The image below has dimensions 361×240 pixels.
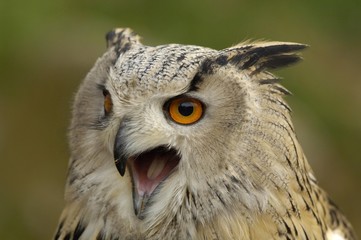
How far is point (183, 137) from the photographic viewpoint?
1.89m

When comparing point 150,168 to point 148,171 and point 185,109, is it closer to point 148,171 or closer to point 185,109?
point 148,171

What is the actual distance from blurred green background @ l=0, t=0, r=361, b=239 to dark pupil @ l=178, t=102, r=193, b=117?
6.57ft

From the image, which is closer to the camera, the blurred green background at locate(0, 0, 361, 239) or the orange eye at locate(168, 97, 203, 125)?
the orange eye at locate(168, 97, 203, 125)

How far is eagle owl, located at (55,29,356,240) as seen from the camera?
1.89 metres

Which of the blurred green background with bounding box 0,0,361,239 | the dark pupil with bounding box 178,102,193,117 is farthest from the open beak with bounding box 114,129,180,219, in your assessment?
the blurred green background with bounding box 0,0,361,239

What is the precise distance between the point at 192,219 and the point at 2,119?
2.33m

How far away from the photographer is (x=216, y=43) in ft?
15.4

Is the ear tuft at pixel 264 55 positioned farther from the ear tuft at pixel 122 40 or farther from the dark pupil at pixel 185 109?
the ear tuft at pixel 122 40

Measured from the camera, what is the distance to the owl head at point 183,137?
189 centimetres

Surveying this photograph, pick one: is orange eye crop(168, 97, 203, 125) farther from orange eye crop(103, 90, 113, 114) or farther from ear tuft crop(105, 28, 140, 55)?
ear tuft crop(105, 28, 140, 55)

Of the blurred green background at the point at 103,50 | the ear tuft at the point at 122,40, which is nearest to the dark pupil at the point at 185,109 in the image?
the ear tuft at the point at 122,40

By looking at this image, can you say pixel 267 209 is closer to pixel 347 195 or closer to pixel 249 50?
pixel 249 50

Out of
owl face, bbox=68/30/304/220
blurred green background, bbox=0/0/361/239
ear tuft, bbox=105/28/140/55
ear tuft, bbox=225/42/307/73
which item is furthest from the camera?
blurred green background, bbox=0/0/361/239

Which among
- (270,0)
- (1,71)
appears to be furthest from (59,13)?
(270,0)
